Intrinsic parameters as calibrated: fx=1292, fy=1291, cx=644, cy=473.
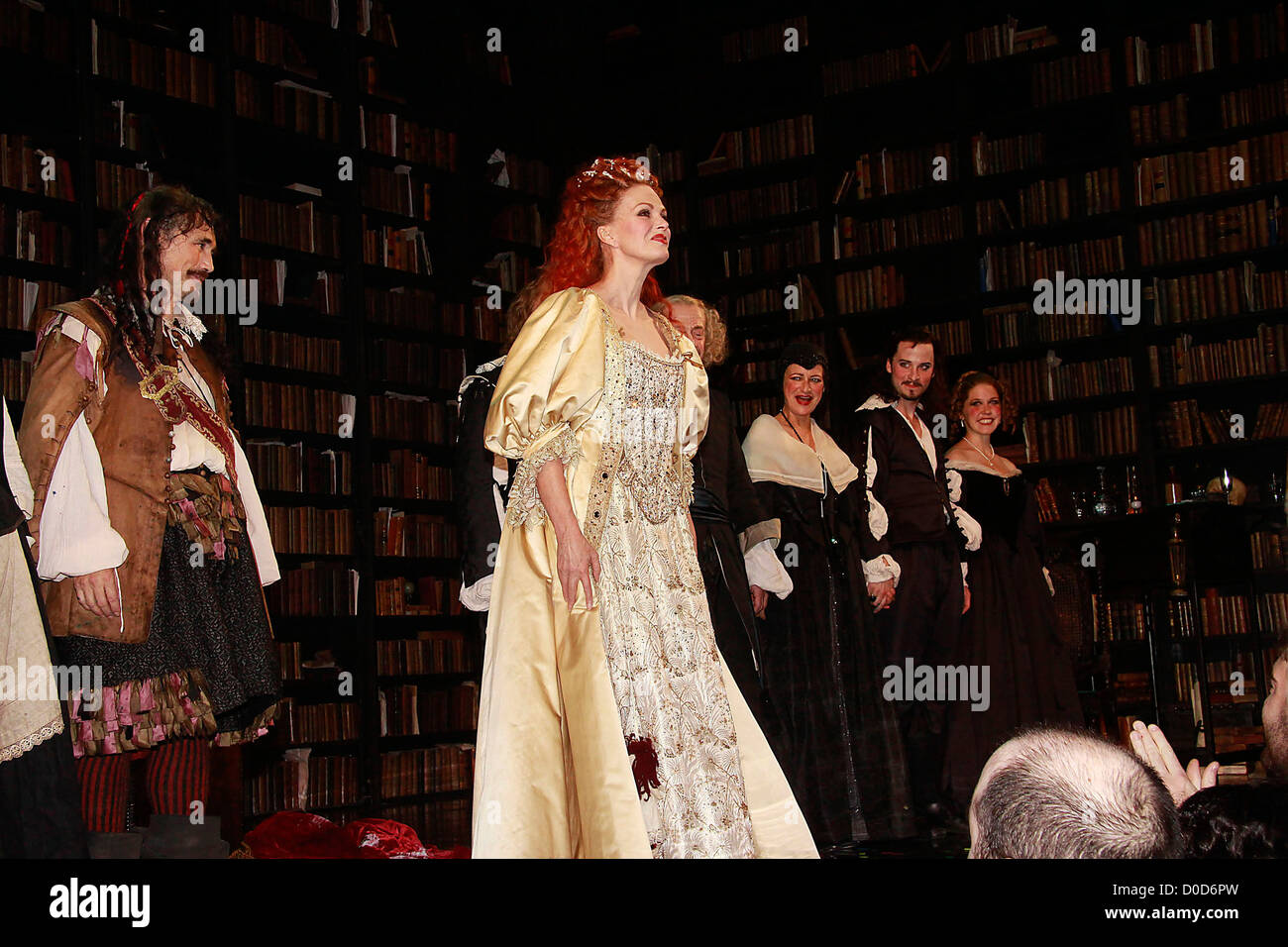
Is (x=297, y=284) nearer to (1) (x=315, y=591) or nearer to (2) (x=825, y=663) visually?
(1) (x=315, y=591)

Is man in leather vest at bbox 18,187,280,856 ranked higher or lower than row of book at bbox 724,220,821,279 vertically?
lower

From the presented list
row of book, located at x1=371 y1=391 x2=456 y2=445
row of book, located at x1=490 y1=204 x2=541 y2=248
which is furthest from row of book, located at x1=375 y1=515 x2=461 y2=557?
row of book, located at x1=490 y1=204 x2=541 y2=248

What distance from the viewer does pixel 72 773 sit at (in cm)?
229

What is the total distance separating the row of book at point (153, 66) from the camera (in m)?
4.84

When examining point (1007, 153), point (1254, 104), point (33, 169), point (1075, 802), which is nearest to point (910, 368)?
point (1007, 153)

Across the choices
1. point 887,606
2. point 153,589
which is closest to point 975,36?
point 887,606

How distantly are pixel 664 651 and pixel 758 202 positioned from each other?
4.56 meters

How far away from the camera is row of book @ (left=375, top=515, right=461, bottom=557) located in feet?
18.8

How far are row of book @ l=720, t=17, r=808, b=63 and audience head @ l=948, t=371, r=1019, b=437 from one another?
254 centimetres

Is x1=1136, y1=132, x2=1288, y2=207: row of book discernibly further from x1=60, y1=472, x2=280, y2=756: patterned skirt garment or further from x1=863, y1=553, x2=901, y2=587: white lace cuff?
x1=60, y1=472, x2=280, y2=756: patterned skirt garment

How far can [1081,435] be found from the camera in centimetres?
573
